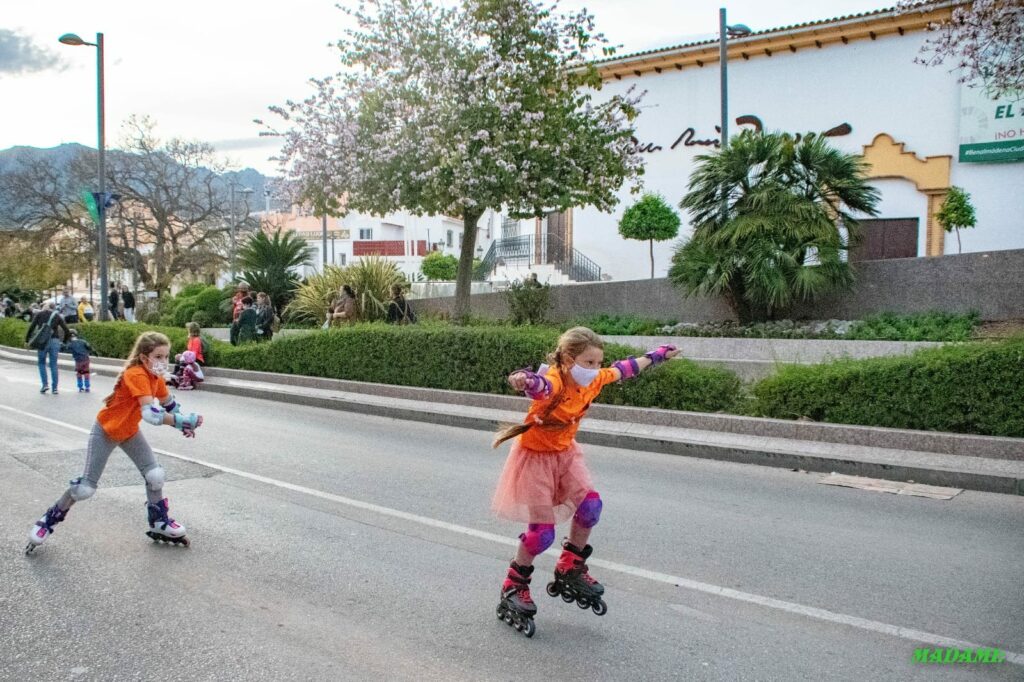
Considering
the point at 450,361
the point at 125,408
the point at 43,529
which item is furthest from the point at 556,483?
the point at 450,361

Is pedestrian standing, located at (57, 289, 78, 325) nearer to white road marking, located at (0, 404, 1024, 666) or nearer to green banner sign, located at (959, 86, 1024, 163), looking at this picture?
white road marking, located at (0, 404, 1024, 666)

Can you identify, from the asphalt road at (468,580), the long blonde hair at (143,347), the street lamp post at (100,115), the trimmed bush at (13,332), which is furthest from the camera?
the trimmed bush at (13,332)

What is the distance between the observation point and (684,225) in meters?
26.1

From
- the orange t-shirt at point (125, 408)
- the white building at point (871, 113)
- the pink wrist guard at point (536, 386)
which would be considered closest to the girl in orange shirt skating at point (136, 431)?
the orange t-shirt at point (125, 408)

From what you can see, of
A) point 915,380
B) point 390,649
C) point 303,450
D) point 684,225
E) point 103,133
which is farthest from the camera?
point 684,225

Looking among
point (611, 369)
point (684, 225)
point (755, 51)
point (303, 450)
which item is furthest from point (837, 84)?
point (611, 369)

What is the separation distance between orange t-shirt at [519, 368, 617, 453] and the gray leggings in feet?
9.14

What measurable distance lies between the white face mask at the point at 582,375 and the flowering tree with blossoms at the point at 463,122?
10.8 metres

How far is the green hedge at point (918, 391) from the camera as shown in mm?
7918

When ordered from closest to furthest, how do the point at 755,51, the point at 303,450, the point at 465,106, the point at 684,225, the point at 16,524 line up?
1. the point at 16,524
2. the point at 303,450
3. the point at 465,106
4. the point at 755,51
5. the point at 684,225

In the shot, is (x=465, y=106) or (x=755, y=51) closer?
(x=465, y=106)

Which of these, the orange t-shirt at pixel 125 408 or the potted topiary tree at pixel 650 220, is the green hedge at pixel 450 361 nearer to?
the orange t-shirt at pixel 125 408

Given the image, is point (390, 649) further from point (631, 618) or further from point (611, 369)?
point (611, 369)

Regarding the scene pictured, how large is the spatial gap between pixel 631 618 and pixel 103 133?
2223 cm
